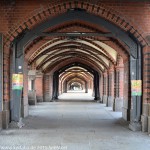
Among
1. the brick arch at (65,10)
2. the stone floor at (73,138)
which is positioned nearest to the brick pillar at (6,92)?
the stone floor at (73,138)

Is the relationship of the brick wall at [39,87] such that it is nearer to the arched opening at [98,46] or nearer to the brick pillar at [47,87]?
the brick pillar at [47,87]

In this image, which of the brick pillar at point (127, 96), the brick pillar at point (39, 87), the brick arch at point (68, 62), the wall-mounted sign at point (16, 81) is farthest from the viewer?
the brick arch at point (68, 62)

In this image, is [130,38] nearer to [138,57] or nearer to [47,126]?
[138,57]

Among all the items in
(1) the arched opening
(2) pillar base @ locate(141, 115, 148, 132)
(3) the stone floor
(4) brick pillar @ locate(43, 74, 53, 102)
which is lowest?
(3) the stone floor

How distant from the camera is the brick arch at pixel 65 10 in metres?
10.7

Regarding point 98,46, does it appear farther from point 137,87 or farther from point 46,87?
point 46,87

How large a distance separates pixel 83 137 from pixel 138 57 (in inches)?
139

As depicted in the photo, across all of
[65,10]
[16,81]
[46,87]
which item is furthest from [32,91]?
[65,10]

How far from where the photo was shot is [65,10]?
1109 cm

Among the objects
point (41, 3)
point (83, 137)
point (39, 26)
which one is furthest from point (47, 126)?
point (41, 3)

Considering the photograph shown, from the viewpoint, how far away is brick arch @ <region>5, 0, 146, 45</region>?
10.7 m

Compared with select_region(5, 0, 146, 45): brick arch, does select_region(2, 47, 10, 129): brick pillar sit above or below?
below

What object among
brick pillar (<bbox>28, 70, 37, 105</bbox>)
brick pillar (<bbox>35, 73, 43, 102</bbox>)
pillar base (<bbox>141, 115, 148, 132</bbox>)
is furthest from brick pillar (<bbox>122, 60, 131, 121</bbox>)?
brick pillar (<bbox>35, 73, 43, 102</bbox>)

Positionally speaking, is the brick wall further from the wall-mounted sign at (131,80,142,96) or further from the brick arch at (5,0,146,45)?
the wall-mounted sign at (131,80,142,96)
